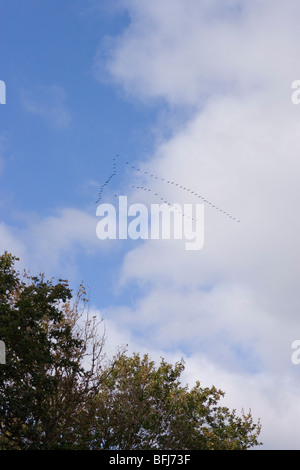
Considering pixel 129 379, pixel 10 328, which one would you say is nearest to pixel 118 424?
pixel 129 379

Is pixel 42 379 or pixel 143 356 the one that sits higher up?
pixel 143 356

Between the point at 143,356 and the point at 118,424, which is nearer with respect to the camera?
the point at 118,424

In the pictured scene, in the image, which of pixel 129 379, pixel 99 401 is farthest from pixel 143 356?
pixel 99 401

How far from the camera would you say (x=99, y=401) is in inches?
1265

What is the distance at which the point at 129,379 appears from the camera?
35.8 metres
